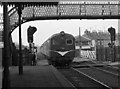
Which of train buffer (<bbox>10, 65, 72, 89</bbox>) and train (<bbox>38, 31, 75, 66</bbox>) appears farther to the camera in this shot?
train (<bbox>38, 31, 75, 66</bbox>)

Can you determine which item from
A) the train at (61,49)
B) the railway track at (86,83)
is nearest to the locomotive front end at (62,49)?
the train at (61,49)

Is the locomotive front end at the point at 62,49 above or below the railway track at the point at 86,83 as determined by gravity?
above

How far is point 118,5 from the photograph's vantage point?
2294 cm

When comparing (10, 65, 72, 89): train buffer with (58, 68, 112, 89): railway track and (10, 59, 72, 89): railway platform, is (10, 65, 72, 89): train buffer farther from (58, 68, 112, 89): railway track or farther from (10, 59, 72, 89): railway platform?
(58, 68, 112, 89): railway track

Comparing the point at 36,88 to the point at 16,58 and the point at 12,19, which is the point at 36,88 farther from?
the point at 16,58

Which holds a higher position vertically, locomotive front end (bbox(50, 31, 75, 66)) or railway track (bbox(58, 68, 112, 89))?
locomotive front end (bbox(50, 31, 75, 66))

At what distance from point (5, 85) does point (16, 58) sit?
1796cm

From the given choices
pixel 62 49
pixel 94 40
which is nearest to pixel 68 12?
pixel 62 49

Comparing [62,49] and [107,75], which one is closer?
[107,75]

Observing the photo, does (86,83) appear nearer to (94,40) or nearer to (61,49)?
(61,49)

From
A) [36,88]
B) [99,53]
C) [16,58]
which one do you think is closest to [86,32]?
[99,53]

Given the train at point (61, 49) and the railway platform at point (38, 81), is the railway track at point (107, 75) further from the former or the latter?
the train at point (61, 49)

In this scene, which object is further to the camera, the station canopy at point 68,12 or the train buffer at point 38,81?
the station canopy at point 68,12

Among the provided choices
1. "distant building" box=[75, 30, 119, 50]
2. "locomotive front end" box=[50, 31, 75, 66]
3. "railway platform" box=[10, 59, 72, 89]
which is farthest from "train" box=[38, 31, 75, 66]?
"distant building" box=[75, 30, 119, 50]
